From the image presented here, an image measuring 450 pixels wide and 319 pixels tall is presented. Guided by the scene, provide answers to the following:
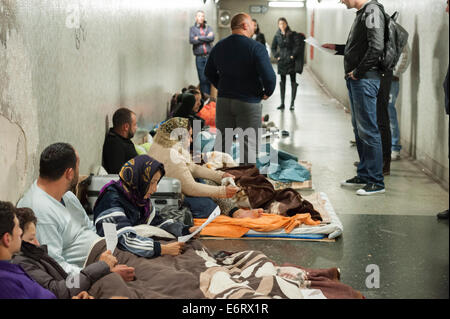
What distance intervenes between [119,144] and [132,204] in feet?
4.74

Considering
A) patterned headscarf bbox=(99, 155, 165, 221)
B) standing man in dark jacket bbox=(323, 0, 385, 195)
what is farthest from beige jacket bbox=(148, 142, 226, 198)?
standing man in dark jacket bbox=(323, 0, 385, 195)

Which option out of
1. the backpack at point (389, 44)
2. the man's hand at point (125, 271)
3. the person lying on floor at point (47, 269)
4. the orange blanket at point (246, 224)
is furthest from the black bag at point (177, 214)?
the backpack at point (389, 44)

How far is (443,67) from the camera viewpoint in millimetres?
5656

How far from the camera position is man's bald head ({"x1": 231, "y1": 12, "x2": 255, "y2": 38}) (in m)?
5.08

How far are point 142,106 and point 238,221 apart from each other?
2795mm

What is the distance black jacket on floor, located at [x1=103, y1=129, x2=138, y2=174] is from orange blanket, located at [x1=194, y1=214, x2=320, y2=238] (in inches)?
33.9

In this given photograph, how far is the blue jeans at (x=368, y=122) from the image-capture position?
5.28 meters

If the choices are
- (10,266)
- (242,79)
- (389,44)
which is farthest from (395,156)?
(10,266)

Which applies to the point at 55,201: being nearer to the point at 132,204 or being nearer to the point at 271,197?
the point at 132,204

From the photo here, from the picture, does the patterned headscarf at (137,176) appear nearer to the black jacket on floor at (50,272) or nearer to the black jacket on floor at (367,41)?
the black jacket on floor at (50,272)

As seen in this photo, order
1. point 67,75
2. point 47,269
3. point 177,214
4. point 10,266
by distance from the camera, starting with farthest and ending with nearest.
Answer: point 177,214, point 67,75, point 47,269, point 10,266

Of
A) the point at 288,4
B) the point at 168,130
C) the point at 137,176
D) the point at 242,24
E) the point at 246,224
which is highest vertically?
the point at 288,4

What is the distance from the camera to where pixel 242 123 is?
533cm
